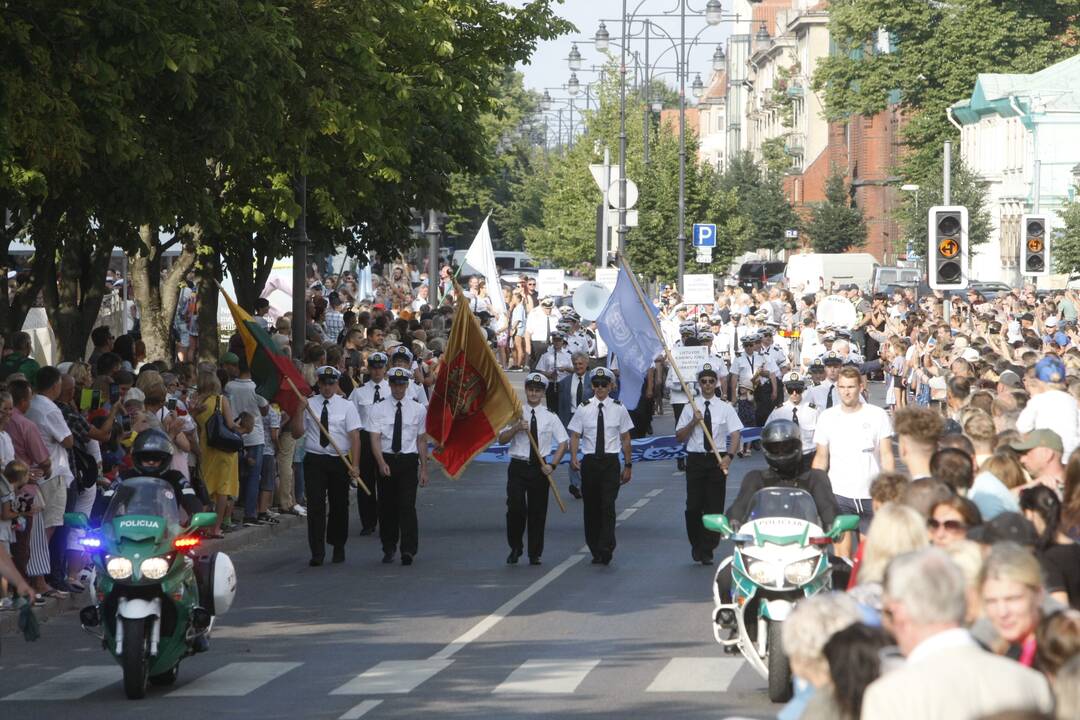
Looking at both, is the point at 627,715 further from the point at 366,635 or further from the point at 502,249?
the point at 502,249

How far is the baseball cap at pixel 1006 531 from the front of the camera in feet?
26.3

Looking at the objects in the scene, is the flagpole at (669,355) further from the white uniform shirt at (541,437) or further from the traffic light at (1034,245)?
the traffic light at (1034,245)

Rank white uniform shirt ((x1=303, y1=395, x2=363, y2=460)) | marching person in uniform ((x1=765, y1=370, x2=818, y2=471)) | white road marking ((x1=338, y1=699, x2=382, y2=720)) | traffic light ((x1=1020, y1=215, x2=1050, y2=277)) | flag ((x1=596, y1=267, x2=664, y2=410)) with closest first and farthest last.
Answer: white road marking ((x1=338, y1=699, x2=382, y2=720)), white uniform shirt ((x1=303, y1=395, x2=363, y2=460)), marching person in uniform ((x1=765, y1=370, x2=818, y2=471)), flag ((x1=596, y1=267, x2=664, y2=410)), traffic light ((x1=1020, y1=215, x2=1050, y2=277))

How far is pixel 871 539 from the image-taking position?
8094 millimetres

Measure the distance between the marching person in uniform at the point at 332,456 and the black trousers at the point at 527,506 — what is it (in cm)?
140

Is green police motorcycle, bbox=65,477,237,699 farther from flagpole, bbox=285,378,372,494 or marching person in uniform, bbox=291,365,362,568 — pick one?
marching person in uniform, bbox=291,365,362,568

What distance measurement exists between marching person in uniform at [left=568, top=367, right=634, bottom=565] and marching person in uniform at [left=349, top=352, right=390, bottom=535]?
1.94m

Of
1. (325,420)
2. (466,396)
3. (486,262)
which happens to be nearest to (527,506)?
(466,396)

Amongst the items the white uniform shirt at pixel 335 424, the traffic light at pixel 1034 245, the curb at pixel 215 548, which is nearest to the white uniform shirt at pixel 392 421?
the white uniform shirt at pixel 335 424

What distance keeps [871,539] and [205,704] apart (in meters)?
4.68

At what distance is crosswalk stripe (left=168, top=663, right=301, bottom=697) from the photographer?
38.7 feet

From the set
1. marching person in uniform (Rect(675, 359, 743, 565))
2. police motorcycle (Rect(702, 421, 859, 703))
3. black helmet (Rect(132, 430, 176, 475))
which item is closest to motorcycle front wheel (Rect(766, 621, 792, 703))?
police motorcycle (Rect(702, 421, 859, 703))

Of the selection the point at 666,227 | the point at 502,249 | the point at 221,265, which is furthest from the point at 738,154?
the point at 221,265

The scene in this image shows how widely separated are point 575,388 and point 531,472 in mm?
9193
